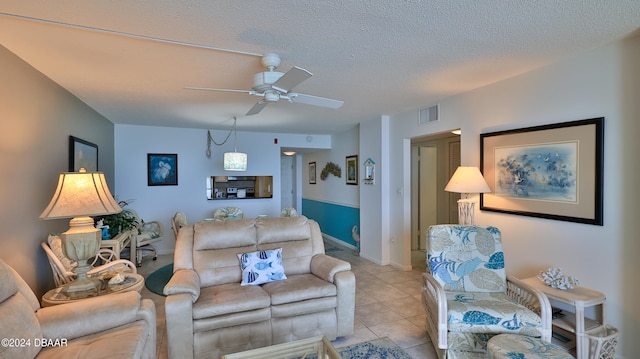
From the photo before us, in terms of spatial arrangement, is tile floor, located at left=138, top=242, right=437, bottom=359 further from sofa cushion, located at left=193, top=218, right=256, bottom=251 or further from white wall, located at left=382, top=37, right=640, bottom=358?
white wall, located at left=382, top=37, right=640, bottom=358

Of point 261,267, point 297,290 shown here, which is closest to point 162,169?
point 261,267

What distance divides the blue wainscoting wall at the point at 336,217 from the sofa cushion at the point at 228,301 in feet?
11.9

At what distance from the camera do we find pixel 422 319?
10.3 feet

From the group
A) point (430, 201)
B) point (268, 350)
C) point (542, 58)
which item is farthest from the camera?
point (430, 201)

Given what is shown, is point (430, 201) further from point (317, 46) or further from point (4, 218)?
point (4, 218)

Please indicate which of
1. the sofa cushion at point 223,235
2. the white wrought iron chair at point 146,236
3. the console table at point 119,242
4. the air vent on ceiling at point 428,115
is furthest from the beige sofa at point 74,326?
the air vent on ceiling at point 428,115

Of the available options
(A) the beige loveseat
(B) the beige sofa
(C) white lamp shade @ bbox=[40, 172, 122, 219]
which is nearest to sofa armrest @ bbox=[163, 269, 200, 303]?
(A) the beige loveseat

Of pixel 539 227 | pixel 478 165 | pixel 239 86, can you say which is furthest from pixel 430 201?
pixel 239 86

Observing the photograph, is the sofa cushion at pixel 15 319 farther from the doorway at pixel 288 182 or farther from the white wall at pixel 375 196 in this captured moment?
the doorway at pixel 288 182

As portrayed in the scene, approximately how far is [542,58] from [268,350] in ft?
9.70

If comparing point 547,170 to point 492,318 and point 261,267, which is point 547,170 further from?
point 261,267

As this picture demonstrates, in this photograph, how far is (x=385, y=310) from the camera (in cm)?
335

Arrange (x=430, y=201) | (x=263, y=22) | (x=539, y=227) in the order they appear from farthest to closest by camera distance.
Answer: (x=430, y=201), (x=539, y=227), (x=263, y=22)

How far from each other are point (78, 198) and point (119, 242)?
1918 millimetres
